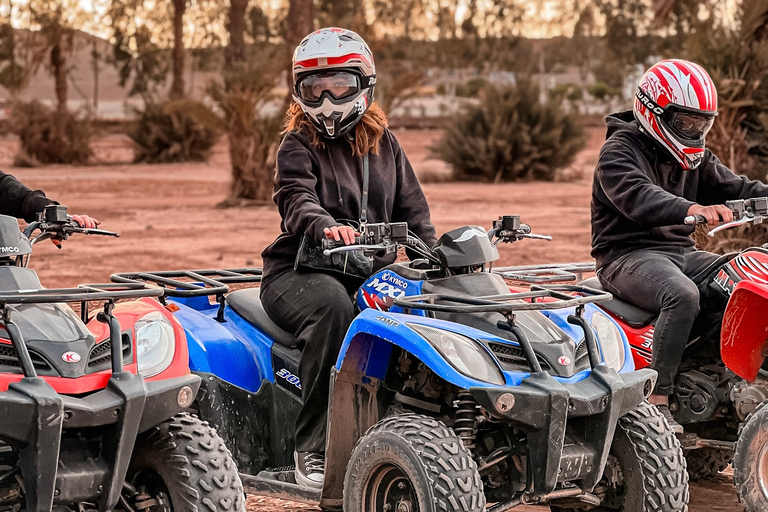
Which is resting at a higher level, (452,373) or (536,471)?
(452,373)

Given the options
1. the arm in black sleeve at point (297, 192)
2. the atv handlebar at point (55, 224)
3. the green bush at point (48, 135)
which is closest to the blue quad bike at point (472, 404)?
the arm in black sleeve at point (297, 192)

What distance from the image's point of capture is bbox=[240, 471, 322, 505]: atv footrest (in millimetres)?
4695

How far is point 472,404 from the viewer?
435cm

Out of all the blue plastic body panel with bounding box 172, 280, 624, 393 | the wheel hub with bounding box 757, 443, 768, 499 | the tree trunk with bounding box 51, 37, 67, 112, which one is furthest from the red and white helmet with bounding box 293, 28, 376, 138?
the tree trunk with bounding box 51, 37, 67, 112

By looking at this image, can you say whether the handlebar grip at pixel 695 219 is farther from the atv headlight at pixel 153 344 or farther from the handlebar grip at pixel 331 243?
the atv headlight at pixel 153 344

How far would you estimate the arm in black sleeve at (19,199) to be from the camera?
16.9ft

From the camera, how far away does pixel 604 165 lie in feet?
18.9

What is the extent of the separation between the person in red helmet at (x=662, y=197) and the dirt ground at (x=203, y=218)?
0.99 m

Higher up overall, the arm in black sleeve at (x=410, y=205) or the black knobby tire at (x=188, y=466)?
the arm in black sleeve at (x=410, y=205)

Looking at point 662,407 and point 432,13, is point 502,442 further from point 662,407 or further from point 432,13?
point 432,13

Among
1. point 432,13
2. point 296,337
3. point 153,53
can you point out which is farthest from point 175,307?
point 432,13

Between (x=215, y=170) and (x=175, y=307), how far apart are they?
27469 mm

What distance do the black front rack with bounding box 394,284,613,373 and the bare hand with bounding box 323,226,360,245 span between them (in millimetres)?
293

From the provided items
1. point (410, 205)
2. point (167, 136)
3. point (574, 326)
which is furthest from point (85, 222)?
point (167, 136)
